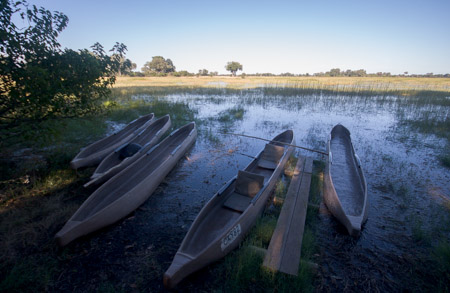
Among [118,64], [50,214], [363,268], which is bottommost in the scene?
[363,268]

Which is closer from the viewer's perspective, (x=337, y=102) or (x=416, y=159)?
(x=416, y=159)

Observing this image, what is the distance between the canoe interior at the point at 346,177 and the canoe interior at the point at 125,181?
5.51 metres

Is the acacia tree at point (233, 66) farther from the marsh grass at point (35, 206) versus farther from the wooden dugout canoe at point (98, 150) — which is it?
the marsh grass at point (35, 206)

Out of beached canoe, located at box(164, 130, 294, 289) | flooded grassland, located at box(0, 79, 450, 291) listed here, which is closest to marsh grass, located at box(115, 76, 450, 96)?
flooded grassland, located at box(0, 79, 450, 291)

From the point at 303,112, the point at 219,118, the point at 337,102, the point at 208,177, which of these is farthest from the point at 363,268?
the point at 337,102

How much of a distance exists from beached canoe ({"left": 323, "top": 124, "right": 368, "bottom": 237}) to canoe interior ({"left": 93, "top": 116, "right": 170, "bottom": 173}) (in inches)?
237

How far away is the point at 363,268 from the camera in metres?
3.61

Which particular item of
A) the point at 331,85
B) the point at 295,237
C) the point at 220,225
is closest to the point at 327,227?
the point at 295,237

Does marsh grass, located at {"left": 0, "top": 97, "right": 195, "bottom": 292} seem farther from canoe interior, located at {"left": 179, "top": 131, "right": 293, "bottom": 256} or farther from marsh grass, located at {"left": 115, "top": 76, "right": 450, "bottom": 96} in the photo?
marsh grass, located at {"left": 115, "top": 76, "right": 450, "bottom": 96}

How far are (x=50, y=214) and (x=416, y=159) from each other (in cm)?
1221

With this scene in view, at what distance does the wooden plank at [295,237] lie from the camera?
3.29 meters

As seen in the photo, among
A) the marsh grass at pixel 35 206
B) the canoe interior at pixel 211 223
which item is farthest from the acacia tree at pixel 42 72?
the canoe interior at pixel 211 223

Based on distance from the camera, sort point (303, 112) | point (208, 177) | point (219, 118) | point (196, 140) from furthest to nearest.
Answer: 1. point (303, 112)
2. point (219, 118)
3. point (196, 140)
4. point (208, 177)

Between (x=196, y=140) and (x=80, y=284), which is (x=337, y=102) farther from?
(x=80, y=284)
